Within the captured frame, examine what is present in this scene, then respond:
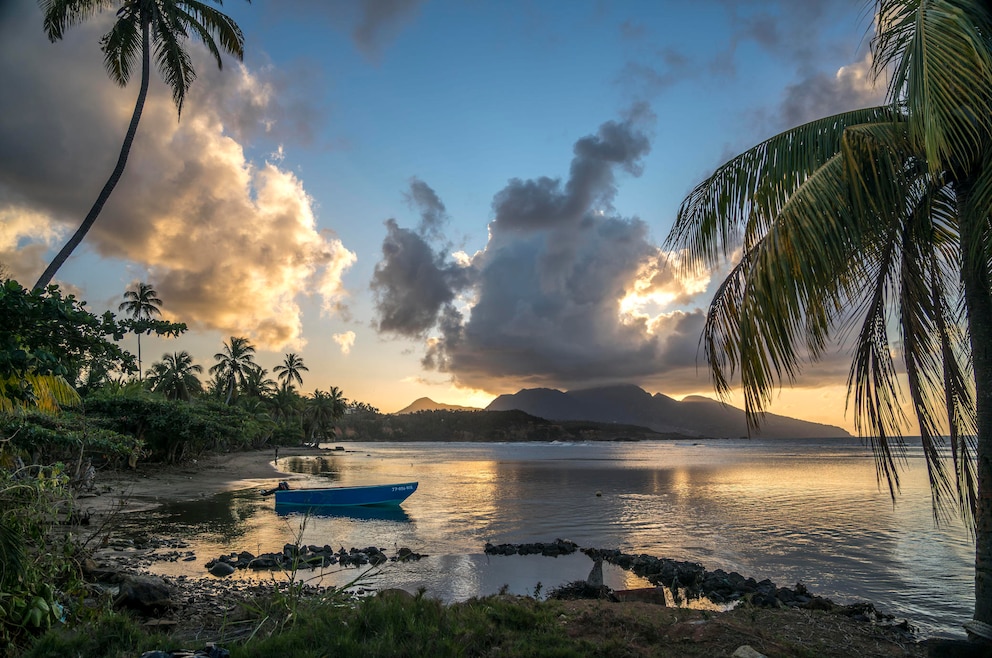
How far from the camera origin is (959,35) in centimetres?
343

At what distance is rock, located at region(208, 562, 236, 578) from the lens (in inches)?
424

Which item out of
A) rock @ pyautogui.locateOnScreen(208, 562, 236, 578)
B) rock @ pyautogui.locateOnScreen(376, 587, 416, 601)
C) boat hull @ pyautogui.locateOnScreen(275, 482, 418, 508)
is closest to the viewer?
rock @ pyautogui.locateOnScreen(376, 587, 416, 601)

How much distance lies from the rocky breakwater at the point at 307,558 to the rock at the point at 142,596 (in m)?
3.23

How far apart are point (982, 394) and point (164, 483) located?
30.7m

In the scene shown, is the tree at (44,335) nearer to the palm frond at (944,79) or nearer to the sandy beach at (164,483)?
the palm frond at (944,79)

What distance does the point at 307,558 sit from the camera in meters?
11.7

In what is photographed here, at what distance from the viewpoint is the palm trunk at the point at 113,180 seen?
12.1 m

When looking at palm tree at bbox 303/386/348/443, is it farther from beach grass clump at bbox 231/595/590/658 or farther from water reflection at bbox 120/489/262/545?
beach grass clump at bbox 231/595/590/658

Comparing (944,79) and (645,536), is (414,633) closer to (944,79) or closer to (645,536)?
(944,79)

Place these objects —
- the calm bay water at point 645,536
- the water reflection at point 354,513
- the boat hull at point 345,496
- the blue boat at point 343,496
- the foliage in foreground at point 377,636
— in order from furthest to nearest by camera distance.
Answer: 1. the boat hull at point 345,496
2. the blue boat at point 343,496
3. the water reflection at point 354,513
4. the calm bay water at point 645,536
5. the foliage in foreground at point 377,636

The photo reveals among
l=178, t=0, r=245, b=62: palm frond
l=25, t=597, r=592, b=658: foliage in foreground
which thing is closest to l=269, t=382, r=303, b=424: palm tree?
l=178, t=0, r=245, b=62: palm frond

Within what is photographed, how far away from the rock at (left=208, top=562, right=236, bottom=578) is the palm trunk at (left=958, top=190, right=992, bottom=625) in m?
11.6

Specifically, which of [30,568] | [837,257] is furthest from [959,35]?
[30,568]

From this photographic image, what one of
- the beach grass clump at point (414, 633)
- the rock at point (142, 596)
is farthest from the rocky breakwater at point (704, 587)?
the rock at point (142, 596)
